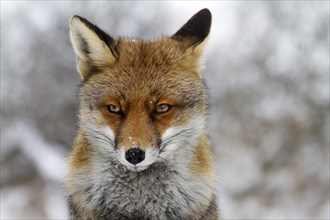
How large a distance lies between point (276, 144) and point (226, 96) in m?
2.14

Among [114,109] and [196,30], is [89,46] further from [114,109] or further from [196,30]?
[196,30]

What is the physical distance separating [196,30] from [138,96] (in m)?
1.04

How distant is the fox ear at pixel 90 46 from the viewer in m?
5.16

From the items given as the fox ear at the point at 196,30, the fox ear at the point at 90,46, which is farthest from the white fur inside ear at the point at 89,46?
the fox ear at the point at 196,30

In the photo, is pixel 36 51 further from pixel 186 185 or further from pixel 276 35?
pixel 186 185

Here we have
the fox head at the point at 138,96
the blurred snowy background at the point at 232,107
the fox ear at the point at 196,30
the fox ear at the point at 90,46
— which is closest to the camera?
the fox head at the point at 138,96

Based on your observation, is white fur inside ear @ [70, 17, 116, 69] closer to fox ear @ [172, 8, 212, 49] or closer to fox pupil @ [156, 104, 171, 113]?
fox pupil @ [156, 104, 171, 113]

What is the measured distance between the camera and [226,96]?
73.3ft

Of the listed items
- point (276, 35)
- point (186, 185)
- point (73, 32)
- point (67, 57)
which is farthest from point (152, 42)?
Answer: point (276, 35)

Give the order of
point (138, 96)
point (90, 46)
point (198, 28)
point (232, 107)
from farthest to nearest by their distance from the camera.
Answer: point (232, 107) → point (198, 28) → point (90, 46) → point (138, 96)

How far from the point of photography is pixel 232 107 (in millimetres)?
22203

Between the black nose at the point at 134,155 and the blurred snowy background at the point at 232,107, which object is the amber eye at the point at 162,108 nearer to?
the black nose at the point at 134,155

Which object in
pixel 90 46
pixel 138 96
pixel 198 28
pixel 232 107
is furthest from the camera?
pixel 232 107

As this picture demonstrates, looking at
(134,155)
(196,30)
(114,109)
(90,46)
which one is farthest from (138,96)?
(196,30)
